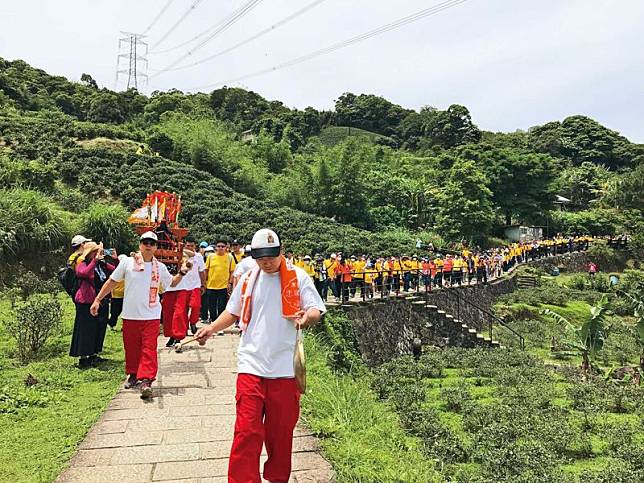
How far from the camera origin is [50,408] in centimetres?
580

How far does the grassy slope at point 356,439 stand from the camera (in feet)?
14.0

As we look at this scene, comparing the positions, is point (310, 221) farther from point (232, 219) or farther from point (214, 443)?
point (214, 443)

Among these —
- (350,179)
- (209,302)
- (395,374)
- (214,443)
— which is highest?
(350,179)

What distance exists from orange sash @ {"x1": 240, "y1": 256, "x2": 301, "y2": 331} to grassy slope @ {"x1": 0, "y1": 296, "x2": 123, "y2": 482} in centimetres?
185

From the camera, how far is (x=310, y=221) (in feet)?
105

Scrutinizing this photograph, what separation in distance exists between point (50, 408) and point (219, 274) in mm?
5151

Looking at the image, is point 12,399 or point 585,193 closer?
point 12,399

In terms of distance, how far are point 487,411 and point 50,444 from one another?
309 inches

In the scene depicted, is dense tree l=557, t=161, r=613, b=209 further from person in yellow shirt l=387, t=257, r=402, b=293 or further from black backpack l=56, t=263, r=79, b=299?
black backpack l=56, t=263, r=79, b=299

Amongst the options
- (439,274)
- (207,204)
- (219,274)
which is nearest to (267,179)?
(207,204)

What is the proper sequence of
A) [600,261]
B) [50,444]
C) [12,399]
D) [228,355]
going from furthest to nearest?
[600,261] < [228,355] < [12,399] < [50,444]

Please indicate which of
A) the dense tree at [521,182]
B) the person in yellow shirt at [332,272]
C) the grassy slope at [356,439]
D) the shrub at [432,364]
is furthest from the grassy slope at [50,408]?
the dense tree at [521,182]

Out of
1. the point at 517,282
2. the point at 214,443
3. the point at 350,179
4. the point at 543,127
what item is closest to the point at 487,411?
the point at 214,443

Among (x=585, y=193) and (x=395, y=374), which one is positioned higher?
(x=585, y=193)
